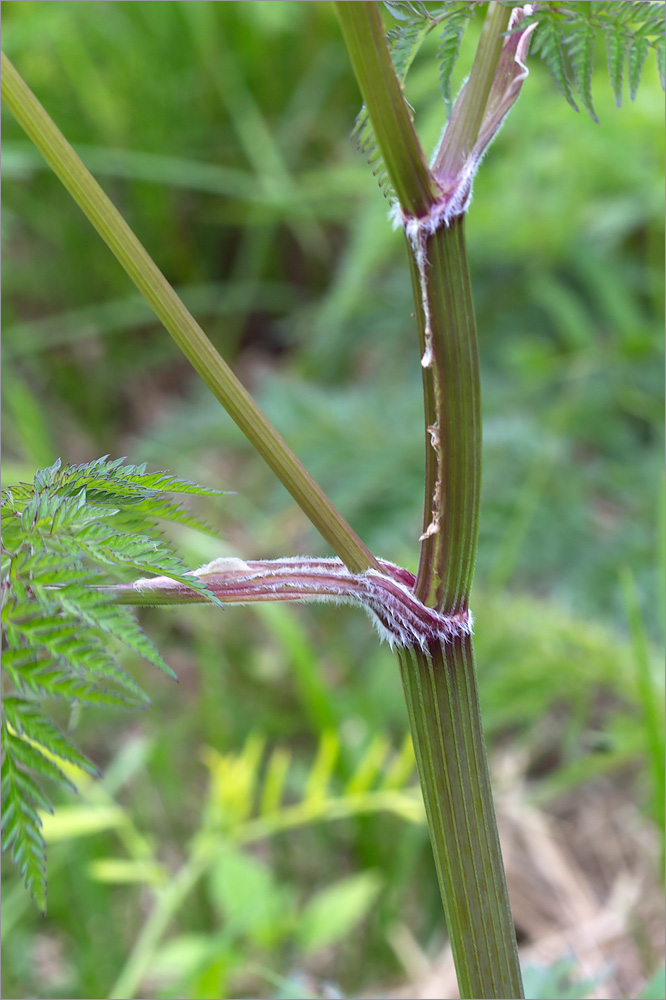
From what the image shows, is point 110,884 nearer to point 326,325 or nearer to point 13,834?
point 326,325

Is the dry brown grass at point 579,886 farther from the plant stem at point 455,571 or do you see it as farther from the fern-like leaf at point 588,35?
the fern-like leaf at point 588,35

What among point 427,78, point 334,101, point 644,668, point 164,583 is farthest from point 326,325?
point 164,583

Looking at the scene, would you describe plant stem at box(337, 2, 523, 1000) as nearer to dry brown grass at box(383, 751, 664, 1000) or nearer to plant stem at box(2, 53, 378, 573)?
plant stem at box(2, 53, 378, 573)

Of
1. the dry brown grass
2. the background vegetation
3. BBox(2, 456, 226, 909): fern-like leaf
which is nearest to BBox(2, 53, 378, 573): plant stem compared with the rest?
BBox(2, 456, 226, 909): fern-like leaf

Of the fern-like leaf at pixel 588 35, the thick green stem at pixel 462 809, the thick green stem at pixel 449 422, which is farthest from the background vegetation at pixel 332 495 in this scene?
the fern-like leaf at pixel 588 35

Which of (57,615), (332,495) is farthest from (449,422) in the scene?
(332,495)
